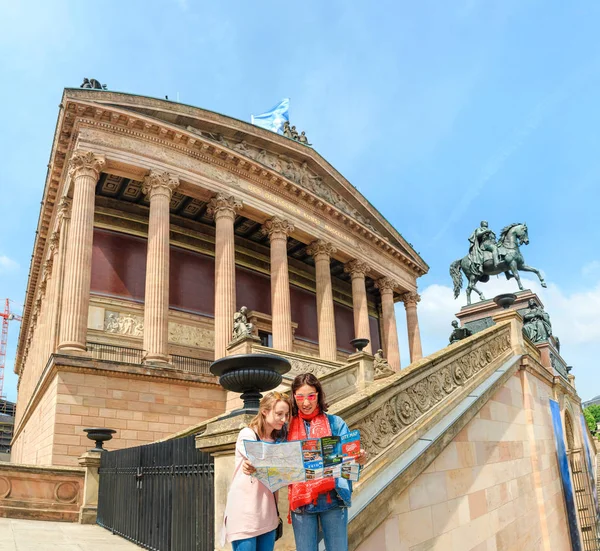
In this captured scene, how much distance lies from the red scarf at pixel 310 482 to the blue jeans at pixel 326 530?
14 cm

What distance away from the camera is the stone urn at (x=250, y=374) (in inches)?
210

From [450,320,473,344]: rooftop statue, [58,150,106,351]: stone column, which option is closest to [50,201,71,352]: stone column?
[58,150,106,351]: stone column

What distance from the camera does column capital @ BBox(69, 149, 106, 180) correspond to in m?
22.0

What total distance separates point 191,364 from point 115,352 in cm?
436

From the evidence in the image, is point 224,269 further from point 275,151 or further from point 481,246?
point 481,246

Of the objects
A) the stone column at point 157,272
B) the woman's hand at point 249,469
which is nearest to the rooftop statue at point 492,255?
the stone column at point 157,272

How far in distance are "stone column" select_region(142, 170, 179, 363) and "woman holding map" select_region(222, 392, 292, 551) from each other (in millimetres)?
17319

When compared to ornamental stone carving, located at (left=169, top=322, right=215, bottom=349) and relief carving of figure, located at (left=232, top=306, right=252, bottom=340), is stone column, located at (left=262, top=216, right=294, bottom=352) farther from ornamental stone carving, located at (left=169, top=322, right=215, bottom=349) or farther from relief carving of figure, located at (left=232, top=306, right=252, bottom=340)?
relief carving of figure, located at (left=232, top=306, right=252, bottom=340)

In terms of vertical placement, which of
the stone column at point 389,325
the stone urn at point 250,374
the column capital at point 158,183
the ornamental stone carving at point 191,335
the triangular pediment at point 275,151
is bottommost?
the stone urn at point 250,374

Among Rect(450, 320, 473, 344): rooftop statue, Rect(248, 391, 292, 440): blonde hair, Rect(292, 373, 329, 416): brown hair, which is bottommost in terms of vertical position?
Rect(248, 391, 292, 440): blonde hair

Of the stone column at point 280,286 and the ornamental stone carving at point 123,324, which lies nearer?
the ornamental stone carving at point 123,324

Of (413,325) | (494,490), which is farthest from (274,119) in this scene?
(494,490)

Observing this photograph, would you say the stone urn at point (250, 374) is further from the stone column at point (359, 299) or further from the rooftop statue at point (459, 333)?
the stone column at point (359, 299)

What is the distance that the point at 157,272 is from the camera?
2200cm
